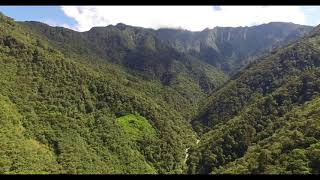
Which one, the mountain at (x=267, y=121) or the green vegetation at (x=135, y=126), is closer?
the mountain at (x=267, y=121)

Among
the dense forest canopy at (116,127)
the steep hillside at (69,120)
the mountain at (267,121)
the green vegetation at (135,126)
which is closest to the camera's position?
the mountain at (267,121)

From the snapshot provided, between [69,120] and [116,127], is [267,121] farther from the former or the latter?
[69,120]

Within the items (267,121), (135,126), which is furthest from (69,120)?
(267,121)

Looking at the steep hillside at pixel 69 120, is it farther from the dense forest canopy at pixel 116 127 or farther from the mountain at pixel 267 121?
the mountain at pixel 267 121

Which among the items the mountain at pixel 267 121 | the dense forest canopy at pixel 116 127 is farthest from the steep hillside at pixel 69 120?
the mountain at pixel 267 121

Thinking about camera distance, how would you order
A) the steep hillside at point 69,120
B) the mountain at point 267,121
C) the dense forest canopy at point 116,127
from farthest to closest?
1. the steep hillside at point 69,120
2. the dense forest canopy at point 116,127
3. the mountain at point 267,121

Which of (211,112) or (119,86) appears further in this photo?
(211,112)
